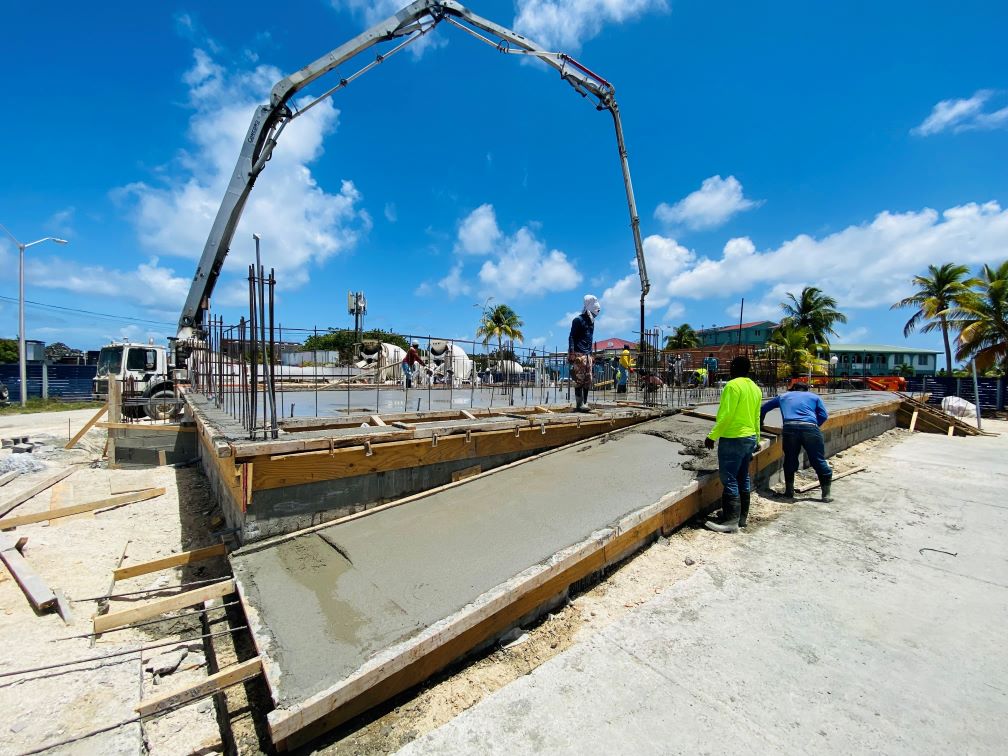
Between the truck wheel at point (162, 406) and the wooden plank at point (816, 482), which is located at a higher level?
the truck wheel at point (162, 406)

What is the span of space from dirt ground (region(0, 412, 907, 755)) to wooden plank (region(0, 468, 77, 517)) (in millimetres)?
1247

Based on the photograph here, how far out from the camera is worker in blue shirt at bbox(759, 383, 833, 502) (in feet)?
20.5

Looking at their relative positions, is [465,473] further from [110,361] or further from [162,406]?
[110,361]

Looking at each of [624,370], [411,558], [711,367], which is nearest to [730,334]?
[711,367]

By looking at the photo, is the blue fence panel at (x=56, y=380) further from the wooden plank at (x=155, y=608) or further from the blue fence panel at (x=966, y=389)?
the blue fence panel at (x=966, y=389)

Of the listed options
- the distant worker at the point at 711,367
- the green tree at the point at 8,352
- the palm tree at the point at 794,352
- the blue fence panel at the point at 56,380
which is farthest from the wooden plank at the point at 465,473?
the green tree at the point at 8,352

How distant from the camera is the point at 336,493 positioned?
4484 millimetres

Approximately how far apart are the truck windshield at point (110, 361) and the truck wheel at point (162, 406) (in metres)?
3.45

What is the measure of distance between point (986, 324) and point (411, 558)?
3136 cm

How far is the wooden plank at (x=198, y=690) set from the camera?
2.38 meters

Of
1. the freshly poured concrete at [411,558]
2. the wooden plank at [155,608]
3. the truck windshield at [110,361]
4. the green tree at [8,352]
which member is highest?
the green tree at [8,352]

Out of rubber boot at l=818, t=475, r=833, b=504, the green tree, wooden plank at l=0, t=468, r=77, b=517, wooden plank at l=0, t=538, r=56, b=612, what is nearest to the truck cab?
wooden plank at l=0, t=468, r=77, b=517

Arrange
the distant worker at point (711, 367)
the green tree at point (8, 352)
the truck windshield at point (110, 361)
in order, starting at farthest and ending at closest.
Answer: the green tree at point (8, 352)
the distant worker at point (711, 367)
the truck windshield at point (110, 361)

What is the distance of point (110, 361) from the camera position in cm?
1645
